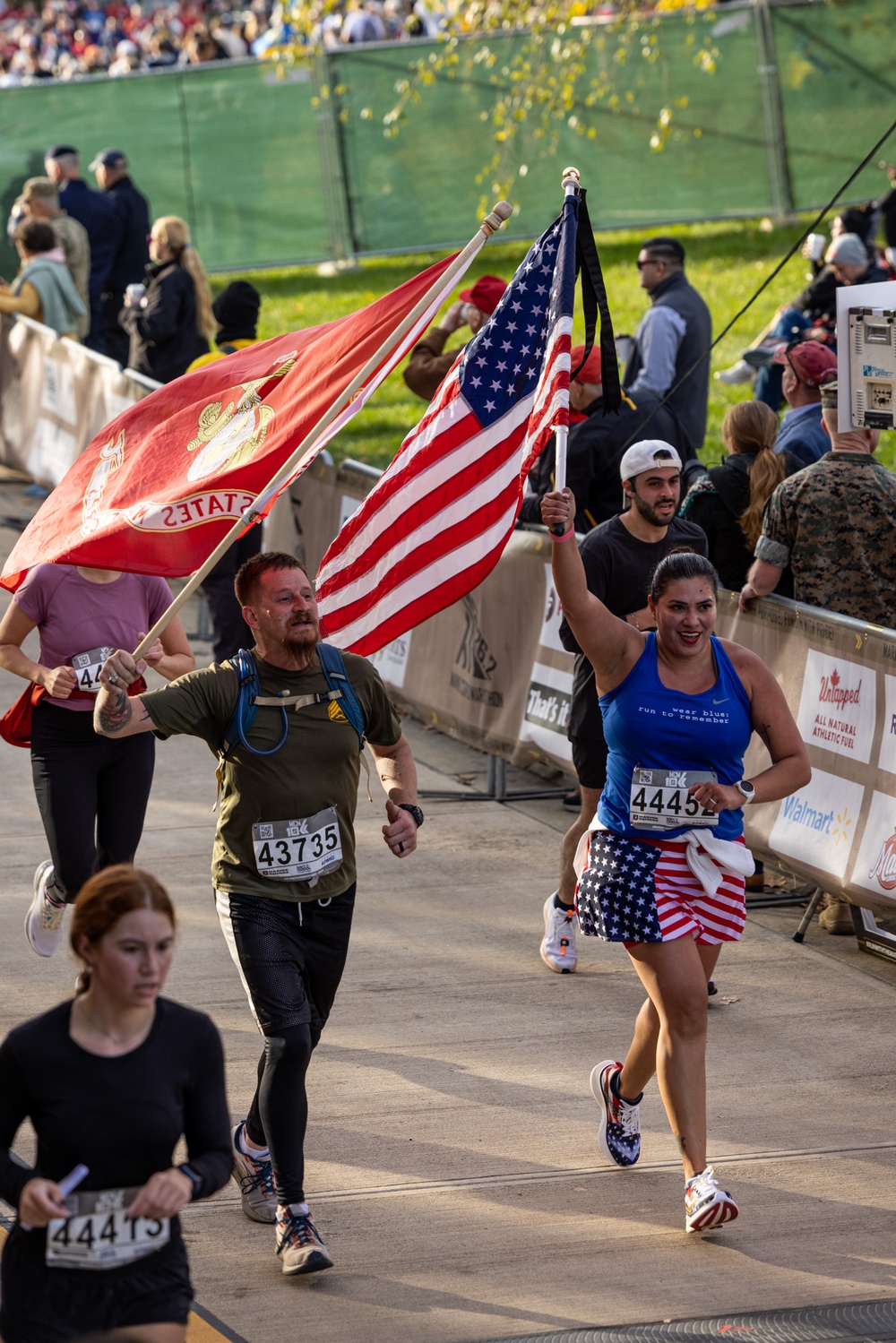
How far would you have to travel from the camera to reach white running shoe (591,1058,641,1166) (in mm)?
6480

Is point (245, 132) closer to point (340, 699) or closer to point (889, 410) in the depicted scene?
point (889, 410)

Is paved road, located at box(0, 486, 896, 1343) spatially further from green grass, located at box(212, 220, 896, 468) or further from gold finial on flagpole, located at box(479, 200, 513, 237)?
green grass, located at box(212, 220, 896, 468)

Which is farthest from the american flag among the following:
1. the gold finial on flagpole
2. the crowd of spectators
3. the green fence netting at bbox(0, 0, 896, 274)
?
the green fence netting at bbox(0, 0, 896, 274)

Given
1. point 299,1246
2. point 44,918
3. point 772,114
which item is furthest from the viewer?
point 772,114

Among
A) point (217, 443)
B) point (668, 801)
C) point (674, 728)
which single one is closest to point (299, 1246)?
point (668, 801)

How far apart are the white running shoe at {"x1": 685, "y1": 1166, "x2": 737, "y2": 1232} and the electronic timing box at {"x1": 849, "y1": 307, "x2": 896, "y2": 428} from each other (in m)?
3.50

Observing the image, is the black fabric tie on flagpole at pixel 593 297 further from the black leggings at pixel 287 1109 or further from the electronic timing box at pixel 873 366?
the black leggings at pixel 287 1109

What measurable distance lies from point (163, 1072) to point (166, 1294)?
462 millimetres

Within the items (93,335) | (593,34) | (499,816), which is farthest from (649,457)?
(593,34)

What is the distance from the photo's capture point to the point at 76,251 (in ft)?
56.1

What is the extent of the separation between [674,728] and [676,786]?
180mm

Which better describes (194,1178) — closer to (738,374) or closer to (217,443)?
(217,443)

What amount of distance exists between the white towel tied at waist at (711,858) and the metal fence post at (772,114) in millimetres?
21323

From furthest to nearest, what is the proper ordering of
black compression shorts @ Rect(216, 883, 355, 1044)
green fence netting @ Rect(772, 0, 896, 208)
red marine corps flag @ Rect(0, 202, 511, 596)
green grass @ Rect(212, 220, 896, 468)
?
green fence netting @ Rect(772, 0, 896, 208) → green grass @ Rect(212, 220, 896, 468) → red marine corps flag @ Rect(0, 202, 511, 596) → black compression shorts @ Rect(216, 883, 355, 1044)
